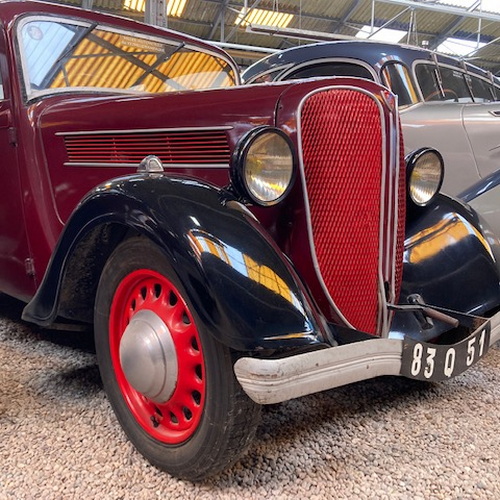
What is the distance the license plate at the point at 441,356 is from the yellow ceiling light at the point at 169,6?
795 centimetres

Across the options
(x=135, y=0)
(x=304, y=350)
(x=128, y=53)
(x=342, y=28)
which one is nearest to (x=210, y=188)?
(x=304, y=350)

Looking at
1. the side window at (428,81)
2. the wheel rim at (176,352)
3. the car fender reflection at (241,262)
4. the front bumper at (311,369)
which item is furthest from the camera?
the side window at (428,81)

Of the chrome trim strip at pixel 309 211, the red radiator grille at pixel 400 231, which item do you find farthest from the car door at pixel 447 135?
the chrome trim strip at pixel 309 211

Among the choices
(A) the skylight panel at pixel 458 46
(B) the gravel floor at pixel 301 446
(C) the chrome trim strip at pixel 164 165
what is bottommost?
(B) the gravel floor at pixel 301 446

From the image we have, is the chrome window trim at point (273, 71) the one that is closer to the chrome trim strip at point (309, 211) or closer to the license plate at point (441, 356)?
the chrome trim strip at point (309, 211)

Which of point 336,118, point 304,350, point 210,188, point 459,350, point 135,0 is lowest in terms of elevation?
point 459,350

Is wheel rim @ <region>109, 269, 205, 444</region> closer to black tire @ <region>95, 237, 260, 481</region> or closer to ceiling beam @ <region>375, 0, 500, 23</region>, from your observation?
black tire @ <region>95, 237, 260, 481</region>

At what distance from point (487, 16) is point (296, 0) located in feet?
9.95

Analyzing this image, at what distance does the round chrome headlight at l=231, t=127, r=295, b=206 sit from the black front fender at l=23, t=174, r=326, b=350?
0.26 ft

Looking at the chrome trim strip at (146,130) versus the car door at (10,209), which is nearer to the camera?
the chrome trim strip at (146,130)

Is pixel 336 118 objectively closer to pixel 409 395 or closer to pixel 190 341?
pixel 190 341

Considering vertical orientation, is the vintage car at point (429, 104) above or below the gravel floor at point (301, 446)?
above

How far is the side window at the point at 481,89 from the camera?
183 inches

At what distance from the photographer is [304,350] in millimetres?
1460
